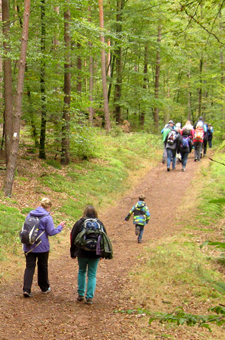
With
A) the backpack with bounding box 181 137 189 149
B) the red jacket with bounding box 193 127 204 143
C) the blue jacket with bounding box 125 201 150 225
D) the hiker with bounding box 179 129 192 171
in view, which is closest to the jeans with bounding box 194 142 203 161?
the red jacket with bounding box 193 127 204 143

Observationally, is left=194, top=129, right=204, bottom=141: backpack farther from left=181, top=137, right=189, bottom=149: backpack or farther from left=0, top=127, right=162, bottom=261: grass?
left=0, top=127, right=162, bottom=261: grass

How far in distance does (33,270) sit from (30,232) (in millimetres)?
792

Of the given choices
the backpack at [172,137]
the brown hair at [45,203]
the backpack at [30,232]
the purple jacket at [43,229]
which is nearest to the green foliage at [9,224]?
the purple jacket at [43,229]

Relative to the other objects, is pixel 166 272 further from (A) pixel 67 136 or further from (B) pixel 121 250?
(A) pixel 67 136

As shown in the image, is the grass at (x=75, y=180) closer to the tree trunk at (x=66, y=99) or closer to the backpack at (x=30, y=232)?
the tree trunk at (x=66, y=99)

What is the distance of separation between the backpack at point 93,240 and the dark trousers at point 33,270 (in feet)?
3.21

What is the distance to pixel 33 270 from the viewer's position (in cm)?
624

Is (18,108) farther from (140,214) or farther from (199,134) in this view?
(199,134)

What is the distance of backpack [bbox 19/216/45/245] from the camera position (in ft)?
19.5

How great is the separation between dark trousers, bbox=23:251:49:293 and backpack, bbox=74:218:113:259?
978mm

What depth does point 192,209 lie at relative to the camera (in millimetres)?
12023

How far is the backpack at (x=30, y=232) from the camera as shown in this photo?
19.5 ft

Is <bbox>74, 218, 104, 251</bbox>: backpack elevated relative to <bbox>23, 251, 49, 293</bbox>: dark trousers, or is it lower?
elevated

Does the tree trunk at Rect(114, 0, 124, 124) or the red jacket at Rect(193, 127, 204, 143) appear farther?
the tree trunk at Rect(114, 0, 124, 124)
